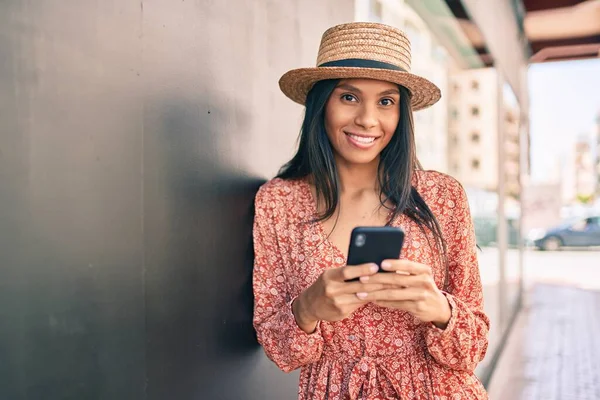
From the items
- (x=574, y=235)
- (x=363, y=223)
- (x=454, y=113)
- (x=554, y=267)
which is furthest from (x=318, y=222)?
(x=574, y=235)

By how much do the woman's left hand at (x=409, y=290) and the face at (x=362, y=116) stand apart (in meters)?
0.49

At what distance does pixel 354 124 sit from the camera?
1.70m

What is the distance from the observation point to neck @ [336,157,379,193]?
185cm

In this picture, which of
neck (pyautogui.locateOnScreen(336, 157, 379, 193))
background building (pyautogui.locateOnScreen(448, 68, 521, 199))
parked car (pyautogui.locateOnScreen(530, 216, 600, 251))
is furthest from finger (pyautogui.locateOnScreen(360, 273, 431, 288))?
parked car (pyautogui.locateOnScreen(530, 216, 600, 251))

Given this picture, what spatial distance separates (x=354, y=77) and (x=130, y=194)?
0.77 metres

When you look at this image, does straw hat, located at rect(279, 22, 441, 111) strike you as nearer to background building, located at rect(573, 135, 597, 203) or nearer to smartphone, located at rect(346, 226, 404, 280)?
smartphone, located at rect(346, 226, 404, 280)

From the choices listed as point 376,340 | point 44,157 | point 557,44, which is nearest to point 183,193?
point 44,157

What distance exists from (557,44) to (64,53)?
492 inches

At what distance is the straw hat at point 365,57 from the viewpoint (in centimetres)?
165

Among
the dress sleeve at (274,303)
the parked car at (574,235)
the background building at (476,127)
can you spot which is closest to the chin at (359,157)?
the dress sleeve at (274,303)

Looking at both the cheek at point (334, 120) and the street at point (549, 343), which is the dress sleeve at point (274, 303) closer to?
the cheek at point (334, 120)

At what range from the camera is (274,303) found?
170 centimetres

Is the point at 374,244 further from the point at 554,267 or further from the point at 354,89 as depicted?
the point at 554,267

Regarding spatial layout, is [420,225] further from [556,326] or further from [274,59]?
[556,326]
